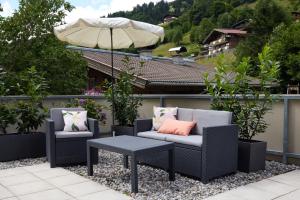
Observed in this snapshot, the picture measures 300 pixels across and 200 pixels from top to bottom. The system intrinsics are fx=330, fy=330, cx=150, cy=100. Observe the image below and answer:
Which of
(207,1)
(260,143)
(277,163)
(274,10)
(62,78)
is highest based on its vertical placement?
(207,1)

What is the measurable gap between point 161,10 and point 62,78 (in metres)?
59.4

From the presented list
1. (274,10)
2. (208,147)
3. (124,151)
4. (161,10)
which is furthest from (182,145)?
(161,10)

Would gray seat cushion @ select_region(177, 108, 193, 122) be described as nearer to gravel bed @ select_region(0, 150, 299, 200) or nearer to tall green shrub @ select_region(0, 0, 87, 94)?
gravel bed @ select_region(0, 150, 299, 200)

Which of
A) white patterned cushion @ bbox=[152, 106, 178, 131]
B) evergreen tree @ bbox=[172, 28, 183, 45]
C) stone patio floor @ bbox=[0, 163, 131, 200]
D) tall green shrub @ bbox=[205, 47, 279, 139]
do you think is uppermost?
evergreen tree @ bbox=[172, 28, 183, 45]

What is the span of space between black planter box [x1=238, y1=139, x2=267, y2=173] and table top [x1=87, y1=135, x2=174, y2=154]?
3.99 ft

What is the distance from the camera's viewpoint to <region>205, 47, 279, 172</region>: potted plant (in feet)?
16.0

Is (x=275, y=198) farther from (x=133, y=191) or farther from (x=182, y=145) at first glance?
(x=133, y=191)

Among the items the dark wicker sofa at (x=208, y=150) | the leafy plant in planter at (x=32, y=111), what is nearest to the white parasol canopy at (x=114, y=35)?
the leafy plant in planter at (x=32, y=111)

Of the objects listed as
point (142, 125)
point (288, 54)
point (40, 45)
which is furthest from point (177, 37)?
point (142, 125)

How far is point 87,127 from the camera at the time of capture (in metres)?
5.70

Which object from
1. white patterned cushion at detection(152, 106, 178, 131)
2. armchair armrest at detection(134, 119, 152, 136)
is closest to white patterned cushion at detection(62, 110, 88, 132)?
armchair armrest at detection(134, 119, 152, 136)

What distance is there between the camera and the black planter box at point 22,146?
18.4 ft

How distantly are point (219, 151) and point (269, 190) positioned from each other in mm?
780

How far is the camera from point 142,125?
554cm
